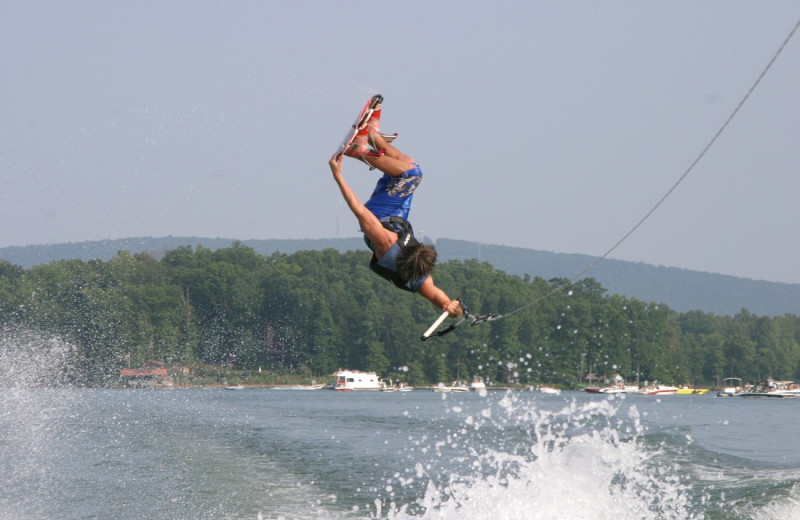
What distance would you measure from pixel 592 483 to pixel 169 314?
186ft

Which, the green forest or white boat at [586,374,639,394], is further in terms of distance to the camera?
white boat at [586,374,639,394]

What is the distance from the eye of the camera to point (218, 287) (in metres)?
77.8

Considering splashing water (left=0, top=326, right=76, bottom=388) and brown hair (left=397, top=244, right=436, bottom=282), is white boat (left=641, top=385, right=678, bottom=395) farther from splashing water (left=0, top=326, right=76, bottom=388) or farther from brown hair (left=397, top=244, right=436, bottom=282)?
brown hair (left=397, top=244, right=436, bottom=282)

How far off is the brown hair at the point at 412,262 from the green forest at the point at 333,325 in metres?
52.9

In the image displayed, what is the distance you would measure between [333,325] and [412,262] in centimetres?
8155

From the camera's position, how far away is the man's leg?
30.2 ft

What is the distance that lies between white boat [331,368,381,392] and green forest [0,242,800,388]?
360 cm

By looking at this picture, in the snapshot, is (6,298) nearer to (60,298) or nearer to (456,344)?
(60,298)

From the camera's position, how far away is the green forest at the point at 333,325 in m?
63.4

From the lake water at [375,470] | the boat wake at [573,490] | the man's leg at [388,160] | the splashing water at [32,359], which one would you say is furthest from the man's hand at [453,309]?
the splashing water at [32,359]

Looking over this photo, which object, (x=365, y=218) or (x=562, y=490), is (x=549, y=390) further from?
(x=365, y=218)

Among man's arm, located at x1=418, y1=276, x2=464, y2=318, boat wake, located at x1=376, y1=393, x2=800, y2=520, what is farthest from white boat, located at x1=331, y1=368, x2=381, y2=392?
man's arm, located at x1=418, y1=276, x2=464, y2=318

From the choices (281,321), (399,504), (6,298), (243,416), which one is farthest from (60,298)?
(399,504)

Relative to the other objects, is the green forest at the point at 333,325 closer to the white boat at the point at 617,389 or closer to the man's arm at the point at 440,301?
the white boat at the point at 617,389
